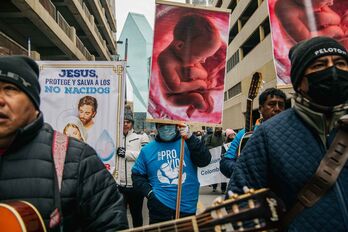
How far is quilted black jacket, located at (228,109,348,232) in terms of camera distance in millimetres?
1723

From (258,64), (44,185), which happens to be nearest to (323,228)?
(44,185)

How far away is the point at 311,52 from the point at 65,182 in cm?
129

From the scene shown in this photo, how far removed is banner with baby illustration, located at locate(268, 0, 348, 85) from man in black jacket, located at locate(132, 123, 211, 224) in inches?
42.8

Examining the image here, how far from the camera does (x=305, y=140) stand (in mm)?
1879

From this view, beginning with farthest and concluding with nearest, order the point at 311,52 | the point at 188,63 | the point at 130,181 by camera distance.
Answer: the point at 130,181 < the point at 188,63 < the point at 311,52

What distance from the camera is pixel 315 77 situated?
1.93 metres

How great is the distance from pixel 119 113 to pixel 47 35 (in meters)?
16.6

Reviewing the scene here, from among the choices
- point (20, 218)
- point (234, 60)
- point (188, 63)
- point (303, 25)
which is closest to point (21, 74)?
point (20, 218)

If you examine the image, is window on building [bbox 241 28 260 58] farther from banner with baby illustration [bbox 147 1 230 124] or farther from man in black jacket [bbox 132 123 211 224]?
man in black jacket [bbox 132 123 211 224]

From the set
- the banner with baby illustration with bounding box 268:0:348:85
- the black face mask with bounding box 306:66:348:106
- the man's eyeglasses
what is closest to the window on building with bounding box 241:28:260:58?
the banner with baby illustration with bounding box 268:0:348:85

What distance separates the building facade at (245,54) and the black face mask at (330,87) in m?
21.4

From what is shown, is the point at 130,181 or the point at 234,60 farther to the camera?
the point at 234,60

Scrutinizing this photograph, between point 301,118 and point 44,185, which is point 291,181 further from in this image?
point 44,185

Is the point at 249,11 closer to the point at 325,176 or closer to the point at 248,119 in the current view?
the point at 248,119
